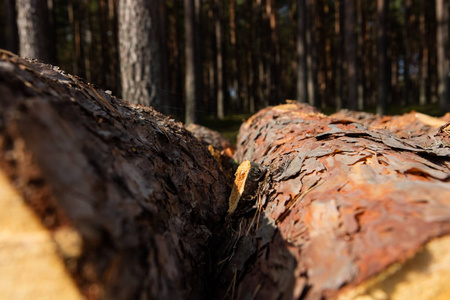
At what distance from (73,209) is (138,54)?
12.2ft

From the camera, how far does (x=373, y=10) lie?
16078mm

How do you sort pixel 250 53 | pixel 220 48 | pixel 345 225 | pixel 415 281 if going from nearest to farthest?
pixel 415 281 < pixel 345 225 < pixel 220 48 < pixel 250 53

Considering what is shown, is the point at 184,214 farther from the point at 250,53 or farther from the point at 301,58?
the point at 250,53

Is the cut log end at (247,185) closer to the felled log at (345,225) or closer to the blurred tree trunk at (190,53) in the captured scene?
the felled log at (345,225)

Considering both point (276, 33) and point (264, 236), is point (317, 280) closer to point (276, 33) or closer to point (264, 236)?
point (264, 236)

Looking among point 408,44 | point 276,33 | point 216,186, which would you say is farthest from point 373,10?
point 216,186

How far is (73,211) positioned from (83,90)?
73 centimetres

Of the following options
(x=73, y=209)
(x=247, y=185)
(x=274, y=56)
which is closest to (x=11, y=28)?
(x=247, y=185)

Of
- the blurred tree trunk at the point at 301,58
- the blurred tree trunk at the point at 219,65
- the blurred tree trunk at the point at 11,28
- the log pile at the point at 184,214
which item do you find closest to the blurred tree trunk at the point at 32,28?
the blurred tree trunk at the point at 11,28

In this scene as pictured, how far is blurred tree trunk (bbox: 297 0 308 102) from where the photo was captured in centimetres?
877

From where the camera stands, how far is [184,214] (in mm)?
1244

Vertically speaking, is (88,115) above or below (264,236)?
above

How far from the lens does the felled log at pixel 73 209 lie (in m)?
0.69

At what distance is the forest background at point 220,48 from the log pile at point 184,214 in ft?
2.28
